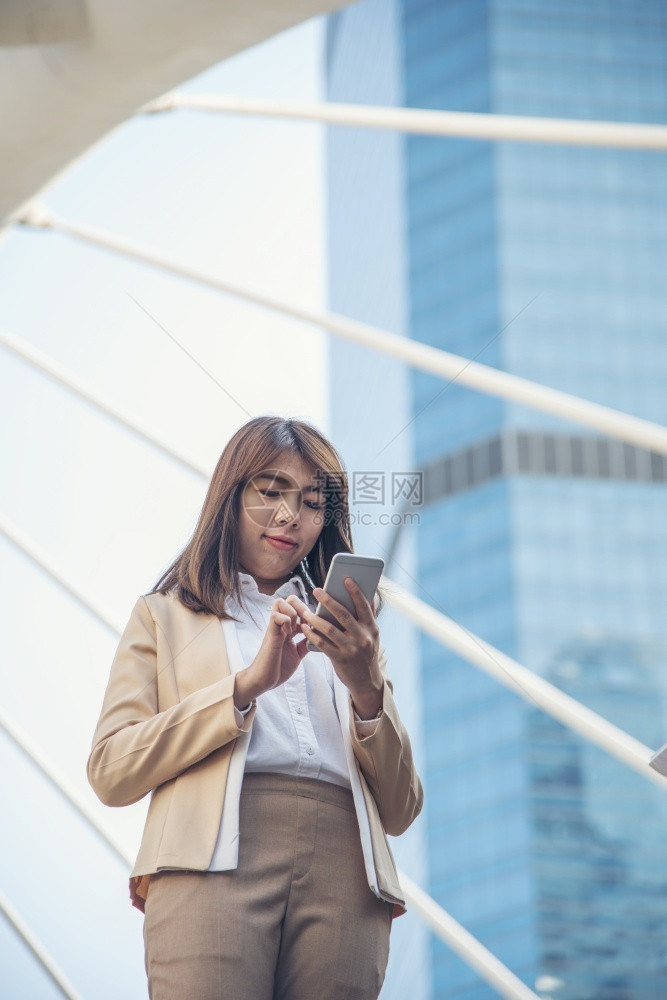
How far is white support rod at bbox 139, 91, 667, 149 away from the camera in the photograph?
251cm

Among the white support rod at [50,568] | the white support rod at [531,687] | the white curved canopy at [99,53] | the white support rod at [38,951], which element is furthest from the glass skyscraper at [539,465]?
the white curved canopy at [99,53]

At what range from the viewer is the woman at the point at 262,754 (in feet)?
5.22

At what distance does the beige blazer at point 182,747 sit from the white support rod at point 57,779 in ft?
4.35

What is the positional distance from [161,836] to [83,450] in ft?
4.75

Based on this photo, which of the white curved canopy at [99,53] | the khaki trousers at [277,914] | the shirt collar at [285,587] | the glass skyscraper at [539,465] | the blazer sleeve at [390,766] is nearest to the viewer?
A: the khaki trousers at [277,914]

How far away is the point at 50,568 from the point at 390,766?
181 centimetres

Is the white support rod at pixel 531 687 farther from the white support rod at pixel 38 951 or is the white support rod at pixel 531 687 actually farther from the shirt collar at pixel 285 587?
the white support rod at pixel 38 951

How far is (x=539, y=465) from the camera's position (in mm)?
48594

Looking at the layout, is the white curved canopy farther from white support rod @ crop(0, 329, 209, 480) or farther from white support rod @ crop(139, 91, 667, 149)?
white support rod @ crop(0, 329, 209, 480)

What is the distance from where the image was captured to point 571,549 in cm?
4631

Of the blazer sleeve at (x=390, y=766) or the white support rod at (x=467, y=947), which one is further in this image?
the white support rod at (x=467, y=947)

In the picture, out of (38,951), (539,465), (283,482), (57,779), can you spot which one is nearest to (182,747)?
(283,482)

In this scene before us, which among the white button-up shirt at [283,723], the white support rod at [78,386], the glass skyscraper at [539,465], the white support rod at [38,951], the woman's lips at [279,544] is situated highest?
the woman's lips at [279,544]

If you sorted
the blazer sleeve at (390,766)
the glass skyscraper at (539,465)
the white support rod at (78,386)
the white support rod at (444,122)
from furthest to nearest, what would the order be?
the glass skyscraper at (539,465)
the white support rod at (78,386)
the white support rod at (444,122)
the blazer sleeve at (390,766)
